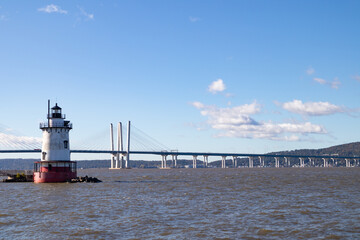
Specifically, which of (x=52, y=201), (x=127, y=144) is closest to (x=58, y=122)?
(x=52, y=201)

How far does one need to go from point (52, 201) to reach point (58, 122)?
22.1 metres

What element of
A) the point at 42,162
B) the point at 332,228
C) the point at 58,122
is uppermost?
the point at 58,122

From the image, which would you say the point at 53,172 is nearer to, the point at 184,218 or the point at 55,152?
the point at 55,152

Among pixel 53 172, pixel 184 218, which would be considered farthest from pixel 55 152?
pixel 184 218

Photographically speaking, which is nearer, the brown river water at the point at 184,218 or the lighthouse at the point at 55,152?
the brown river water at the point at 184,218

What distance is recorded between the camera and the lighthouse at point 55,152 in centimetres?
5584

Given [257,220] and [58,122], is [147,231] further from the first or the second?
[58,122]

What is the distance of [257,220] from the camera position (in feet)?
81.7

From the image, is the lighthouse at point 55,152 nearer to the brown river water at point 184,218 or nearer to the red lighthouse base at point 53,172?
the red lighthouse base at point 53,172

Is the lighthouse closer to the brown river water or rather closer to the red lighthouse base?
the red lighthouse base

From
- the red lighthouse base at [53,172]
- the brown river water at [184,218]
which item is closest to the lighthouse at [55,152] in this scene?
the red lighthouse base at [53,172]

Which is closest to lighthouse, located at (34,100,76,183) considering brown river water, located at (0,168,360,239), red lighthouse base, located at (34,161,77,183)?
red lighthouse base, located at (34,161,77,183)

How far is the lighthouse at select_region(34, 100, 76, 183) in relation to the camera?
5584 cm

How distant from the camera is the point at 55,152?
55.8m
